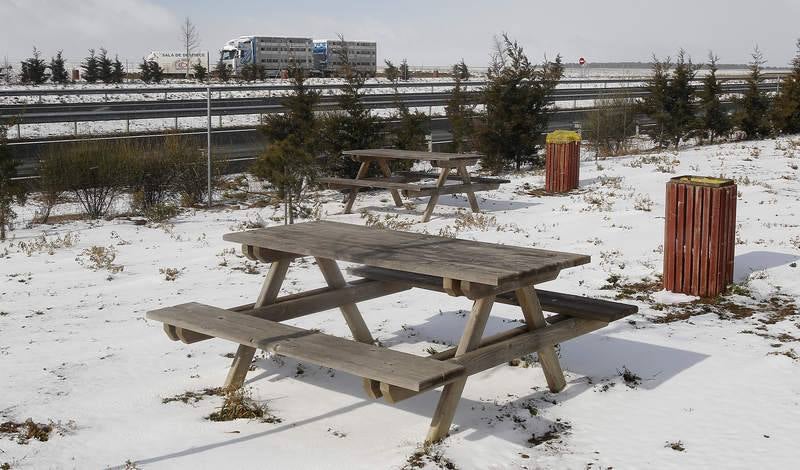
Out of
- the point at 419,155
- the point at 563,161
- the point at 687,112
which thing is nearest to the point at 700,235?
the point at 419,155

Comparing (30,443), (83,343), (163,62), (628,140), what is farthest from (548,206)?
(163,62)

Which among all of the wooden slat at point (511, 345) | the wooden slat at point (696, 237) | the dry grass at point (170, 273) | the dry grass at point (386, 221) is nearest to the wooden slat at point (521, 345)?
the wooden slat at point (511, 345)

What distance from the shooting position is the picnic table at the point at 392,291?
187 inches

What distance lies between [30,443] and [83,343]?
1.96m

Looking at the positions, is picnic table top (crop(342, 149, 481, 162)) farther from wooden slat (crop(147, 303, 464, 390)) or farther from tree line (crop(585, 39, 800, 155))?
tree line (crop(585, 39, 800, 155))

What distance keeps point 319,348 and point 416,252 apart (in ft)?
3.00

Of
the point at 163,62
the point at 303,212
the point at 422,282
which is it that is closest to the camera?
the point at 422,282

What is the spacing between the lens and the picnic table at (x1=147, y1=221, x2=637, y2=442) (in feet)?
15.6

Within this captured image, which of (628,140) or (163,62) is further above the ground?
(163,62)

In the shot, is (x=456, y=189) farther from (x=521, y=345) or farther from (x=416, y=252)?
(x=521, y=345)

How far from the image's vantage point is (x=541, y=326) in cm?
557

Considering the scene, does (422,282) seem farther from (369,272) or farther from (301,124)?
(301,124)

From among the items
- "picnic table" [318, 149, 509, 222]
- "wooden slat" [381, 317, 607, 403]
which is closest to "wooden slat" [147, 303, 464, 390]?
"wooden slat" [381, 317, 607, 403]

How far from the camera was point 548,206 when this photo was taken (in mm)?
13359
